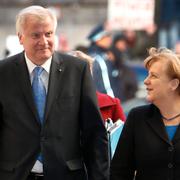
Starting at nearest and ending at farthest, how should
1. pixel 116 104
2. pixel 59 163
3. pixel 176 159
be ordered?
1. pixel 176 159
2. pixel 59 163
3. pixel 116 104

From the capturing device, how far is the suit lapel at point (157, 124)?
4301 mm

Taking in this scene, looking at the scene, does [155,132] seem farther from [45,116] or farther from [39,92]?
[39,92]

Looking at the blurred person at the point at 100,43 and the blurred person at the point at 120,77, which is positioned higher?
the blurred person at the point at 100,43

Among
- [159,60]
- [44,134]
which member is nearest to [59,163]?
[44,134]

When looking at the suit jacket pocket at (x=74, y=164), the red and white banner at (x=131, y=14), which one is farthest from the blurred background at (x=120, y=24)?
the suit jacket pocket at (x=74, y=164)

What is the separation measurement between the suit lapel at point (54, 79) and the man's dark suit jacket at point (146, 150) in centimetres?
50

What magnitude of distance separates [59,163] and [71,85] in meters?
0.51

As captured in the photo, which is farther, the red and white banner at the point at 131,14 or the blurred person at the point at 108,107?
the red and white banner at the point at 131,14

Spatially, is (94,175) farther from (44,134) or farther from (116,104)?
(116,104)

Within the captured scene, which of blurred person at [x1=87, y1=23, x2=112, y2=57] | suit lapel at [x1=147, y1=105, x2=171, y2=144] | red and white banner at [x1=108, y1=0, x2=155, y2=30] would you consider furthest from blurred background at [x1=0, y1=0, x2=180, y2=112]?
suit lapel at [x1=147, y1=105, x2=171, y2=144]

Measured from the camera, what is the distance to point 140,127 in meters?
4.39

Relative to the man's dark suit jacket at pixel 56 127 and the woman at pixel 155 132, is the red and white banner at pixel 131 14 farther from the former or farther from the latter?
the woman at pixel 155 132

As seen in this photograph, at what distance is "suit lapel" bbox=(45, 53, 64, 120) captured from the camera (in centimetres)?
454

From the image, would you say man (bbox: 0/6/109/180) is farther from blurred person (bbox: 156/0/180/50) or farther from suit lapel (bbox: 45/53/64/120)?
blurred person (bbox: 156/0/180/50)
